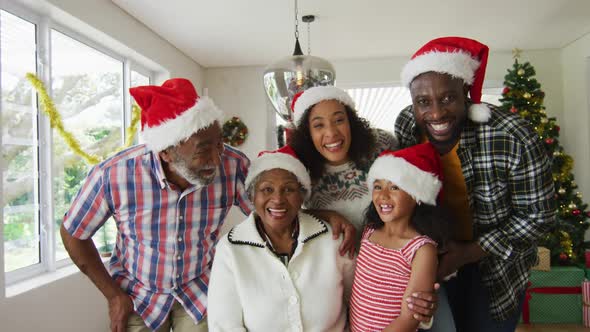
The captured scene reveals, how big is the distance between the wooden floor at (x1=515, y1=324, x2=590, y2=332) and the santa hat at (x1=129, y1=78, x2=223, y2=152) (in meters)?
3.88

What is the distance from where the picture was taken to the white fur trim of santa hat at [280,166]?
5.09ft

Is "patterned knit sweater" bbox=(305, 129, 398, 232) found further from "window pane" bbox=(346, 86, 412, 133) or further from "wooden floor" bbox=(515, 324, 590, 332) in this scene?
"window pane" bbox=(346, 86, 412, 133)

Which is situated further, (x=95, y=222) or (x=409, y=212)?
(x=95, y=222)

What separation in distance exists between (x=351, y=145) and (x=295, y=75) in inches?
31.3

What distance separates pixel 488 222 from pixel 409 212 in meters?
0.33

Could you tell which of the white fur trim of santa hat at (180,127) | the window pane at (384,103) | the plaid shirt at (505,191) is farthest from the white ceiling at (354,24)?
the plaid shirt at (505,191)

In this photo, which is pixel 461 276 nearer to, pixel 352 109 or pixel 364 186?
pixel 364 186

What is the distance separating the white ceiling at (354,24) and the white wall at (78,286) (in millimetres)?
178

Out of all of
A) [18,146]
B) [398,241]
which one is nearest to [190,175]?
[398,241]

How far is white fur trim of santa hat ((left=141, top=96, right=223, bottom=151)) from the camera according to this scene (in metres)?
1.59

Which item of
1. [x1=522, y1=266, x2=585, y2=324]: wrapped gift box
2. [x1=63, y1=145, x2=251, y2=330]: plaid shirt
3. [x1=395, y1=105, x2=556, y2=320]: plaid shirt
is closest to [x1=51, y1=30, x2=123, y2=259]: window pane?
[x1=63, y1=145, x2=251, y2=330]: plaid shirt

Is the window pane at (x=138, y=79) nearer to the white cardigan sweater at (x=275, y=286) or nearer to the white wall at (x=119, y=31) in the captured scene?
the white wall at (x=119, y=31)

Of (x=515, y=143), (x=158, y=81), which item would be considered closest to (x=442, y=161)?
(x=515, y=143)

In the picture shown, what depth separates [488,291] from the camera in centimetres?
166
